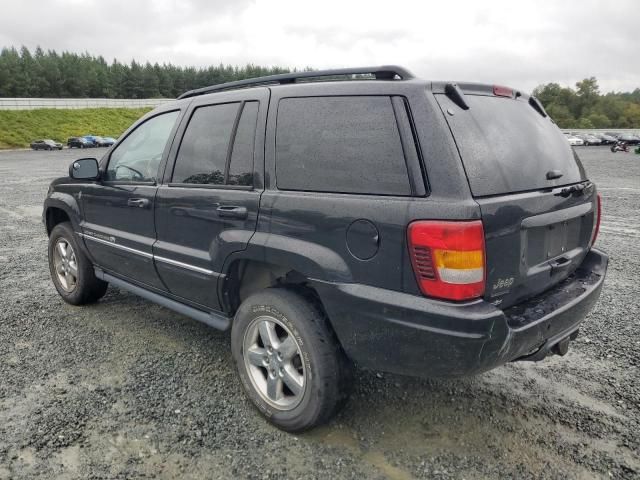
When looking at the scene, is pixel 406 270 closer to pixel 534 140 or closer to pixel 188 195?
pixel 534 140

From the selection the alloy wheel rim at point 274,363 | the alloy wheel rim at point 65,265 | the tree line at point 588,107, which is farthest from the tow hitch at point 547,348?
the tree line at point 588,107

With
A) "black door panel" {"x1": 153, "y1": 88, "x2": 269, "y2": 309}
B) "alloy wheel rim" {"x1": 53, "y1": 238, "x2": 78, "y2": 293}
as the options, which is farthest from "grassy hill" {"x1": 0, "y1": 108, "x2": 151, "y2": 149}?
"black door panel" {"x1": 153, "y1": 88, "x2": 269, "y2": 309}

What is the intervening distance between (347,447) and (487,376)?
1.24m

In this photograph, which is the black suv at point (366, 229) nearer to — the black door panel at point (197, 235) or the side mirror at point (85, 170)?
the black door panel at point (197, 235)

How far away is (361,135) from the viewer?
237 cm

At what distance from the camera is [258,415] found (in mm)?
2814

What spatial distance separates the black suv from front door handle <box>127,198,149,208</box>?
0.04m

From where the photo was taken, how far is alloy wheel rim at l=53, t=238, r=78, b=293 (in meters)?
4.49

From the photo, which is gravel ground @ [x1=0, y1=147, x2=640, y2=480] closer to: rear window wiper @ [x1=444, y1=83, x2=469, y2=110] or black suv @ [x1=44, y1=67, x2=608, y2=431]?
black suv @ [x1=44, y1=67, x2=608, y2=431]

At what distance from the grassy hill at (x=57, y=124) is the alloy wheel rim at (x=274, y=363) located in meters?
57.4

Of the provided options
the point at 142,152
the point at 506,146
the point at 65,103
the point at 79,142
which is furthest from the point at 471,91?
the point at 65,103

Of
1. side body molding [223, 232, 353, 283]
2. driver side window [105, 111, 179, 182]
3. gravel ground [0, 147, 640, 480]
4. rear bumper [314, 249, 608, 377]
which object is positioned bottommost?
gravel ground [0, 147, 640, 480]

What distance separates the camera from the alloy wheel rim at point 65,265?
449cm

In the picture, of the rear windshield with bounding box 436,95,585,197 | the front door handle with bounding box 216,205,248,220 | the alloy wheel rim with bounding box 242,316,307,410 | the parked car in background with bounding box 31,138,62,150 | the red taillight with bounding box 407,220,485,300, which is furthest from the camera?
the parked car in background with bounding box 31,138,62,150
